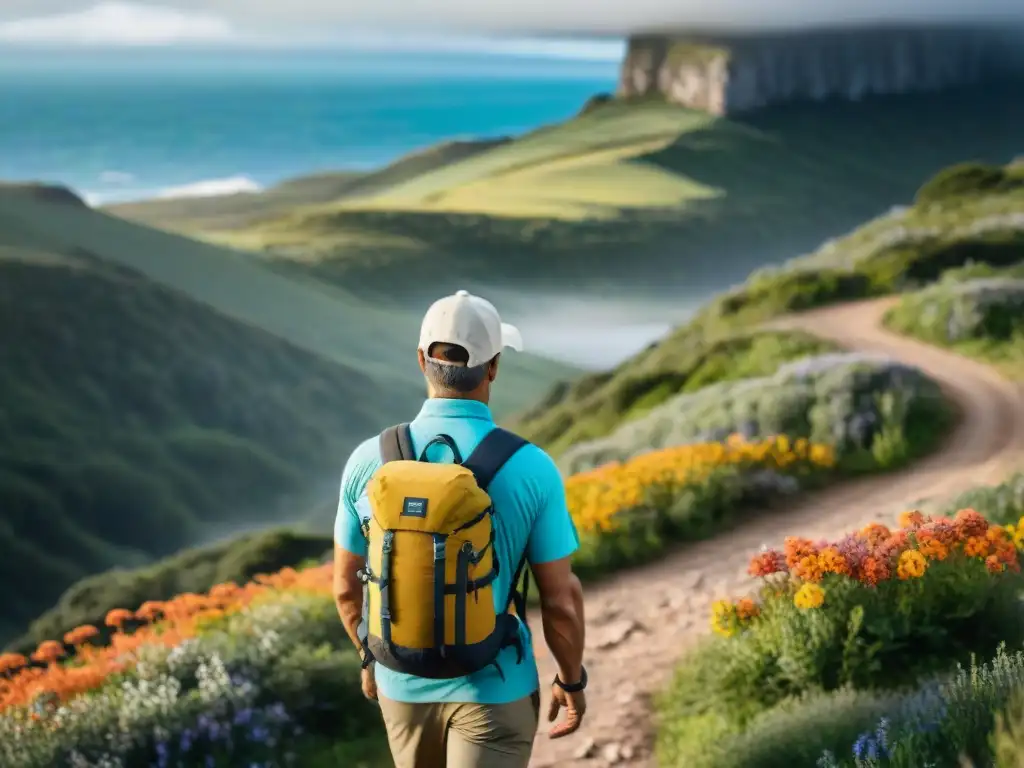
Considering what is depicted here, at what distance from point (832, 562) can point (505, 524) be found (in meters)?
2.68

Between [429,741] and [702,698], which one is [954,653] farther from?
[429,741]

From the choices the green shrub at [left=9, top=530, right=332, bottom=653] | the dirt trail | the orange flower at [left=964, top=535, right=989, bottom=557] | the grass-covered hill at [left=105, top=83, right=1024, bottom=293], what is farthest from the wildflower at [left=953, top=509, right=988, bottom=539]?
the grass-covered hill at [left=105, top=83, right=1024, bottom=293]

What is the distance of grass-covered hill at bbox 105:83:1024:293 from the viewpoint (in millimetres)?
78938

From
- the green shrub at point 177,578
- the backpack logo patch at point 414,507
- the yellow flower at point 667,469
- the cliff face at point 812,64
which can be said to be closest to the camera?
the backpack logo patch at point 414,507

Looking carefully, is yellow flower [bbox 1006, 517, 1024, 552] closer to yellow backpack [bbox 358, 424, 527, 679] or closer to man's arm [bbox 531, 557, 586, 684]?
man's arm [bbox 531, 557, 586, 684]

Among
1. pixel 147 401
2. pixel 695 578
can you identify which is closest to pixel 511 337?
pixel 695 578

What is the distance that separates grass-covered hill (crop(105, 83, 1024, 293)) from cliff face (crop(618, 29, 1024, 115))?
2591mm

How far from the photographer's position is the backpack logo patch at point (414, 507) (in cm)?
275

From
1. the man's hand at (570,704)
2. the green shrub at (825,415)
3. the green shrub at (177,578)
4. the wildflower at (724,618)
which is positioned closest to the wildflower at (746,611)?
the wildflower at (724,618)

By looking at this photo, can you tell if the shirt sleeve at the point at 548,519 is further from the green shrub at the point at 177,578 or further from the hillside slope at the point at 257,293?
the hillside slope at the point at 257,293

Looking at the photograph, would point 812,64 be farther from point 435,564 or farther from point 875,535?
point 435,564

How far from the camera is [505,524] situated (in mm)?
2963

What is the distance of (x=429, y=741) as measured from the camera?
3059 mm

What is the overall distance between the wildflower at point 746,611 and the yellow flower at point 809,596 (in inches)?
15.6
